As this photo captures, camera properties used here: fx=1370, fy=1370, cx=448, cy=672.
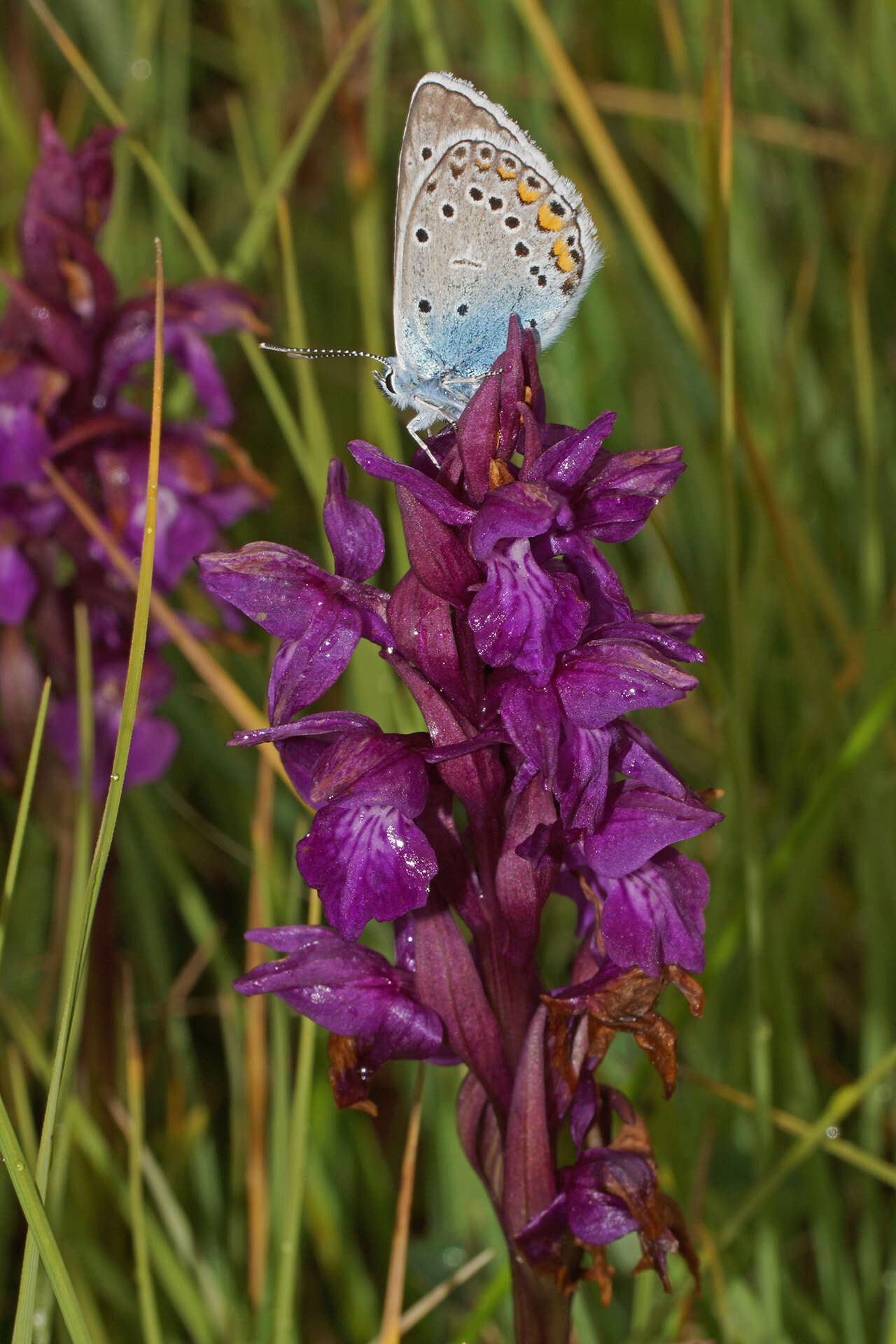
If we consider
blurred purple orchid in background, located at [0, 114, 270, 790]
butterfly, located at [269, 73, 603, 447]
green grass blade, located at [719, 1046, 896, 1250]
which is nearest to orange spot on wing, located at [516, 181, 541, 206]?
butterfly, located at [269, 73, 603, 447]

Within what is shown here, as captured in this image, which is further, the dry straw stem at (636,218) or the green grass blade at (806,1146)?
the dry straw stem at (636,218)

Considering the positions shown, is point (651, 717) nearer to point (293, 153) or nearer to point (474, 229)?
point (293, 153)

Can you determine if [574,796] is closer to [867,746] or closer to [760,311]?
[867,746]

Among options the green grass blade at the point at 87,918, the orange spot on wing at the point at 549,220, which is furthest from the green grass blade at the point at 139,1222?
the orange spot on wing at the point at 549,220

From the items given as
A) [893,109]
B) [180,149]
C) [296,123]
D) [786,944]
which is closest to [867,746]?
[786,944]

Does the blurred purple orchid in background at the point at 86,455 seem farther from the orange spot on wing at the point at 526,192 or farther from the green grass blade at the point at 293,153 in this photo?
the orange spot on wing at the point at 526,192

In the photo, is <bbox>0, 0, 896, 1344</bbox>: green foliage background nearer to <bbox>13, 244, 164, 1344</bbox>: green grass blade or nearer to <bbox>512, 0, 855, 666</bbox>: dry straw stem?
<bbox>512, 0, 855, 666</bbox>: dry straw stem
